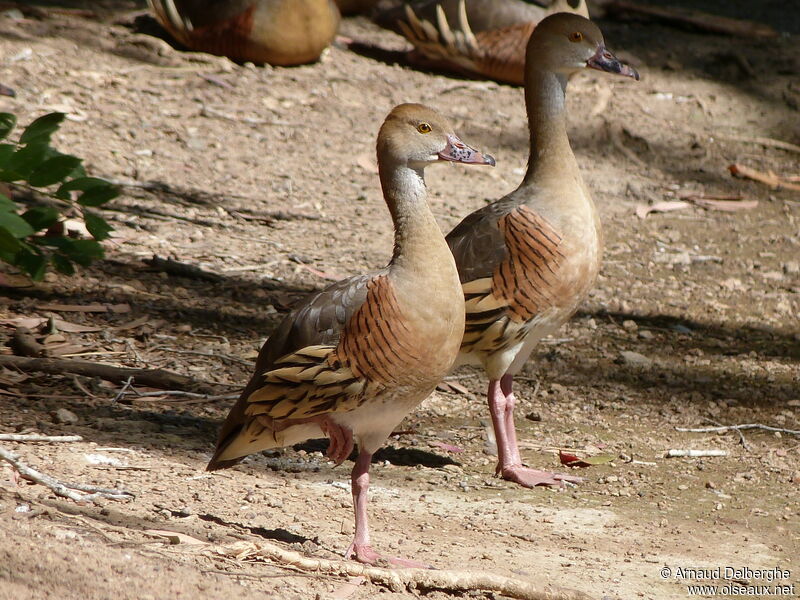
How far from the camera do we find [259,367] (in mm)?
4660

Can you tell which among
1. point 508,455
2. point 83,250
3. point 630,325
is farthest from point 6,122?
point 630,325

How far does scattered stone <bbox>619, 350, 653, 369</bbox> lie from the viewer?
22.3 ft

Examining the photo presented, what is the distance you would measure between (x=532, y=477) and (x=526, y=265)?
105 cm

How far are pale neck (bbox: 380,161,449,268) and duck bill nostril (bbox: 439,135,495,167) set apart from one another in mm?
130

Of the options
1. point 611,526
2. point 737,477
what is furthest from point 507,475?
point 737,477

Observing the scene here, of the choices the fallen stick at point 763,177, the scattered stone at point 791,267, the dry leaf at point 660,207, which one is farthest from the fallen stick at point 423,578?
the fallen stick at point 763,177

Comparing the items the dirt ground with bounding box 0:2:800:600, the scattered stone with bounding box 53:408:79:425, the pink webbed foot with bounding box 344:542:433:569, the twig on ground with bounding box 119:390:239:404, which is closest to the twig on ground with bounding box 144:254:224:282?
the dirt ground with bounding box 0:2:800:600

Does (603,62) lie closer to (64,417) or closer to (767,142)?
(64,417)

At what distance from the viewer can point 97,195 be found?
527 cm

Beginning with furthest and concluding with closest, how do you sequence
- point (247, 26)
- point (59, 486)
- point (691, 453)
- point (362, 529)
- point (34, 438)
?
1. point (247, 26)
2. point (691, 453)
3. point (34, 438)
4. point (362, 529)
5. point (59, 486)

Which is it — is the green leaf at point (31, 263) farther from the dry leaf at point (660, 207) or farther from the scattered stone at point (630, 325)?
the dry leaf at point (660, 207)

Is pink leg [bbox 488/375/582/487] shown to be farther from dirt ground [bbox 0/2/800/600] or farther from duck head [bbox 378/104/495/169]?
duck head [bbox 378/104/495/169]

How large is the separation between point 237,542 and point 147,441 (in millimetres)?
1368

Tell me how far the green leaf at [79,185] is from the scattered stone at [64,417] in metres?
1.01
